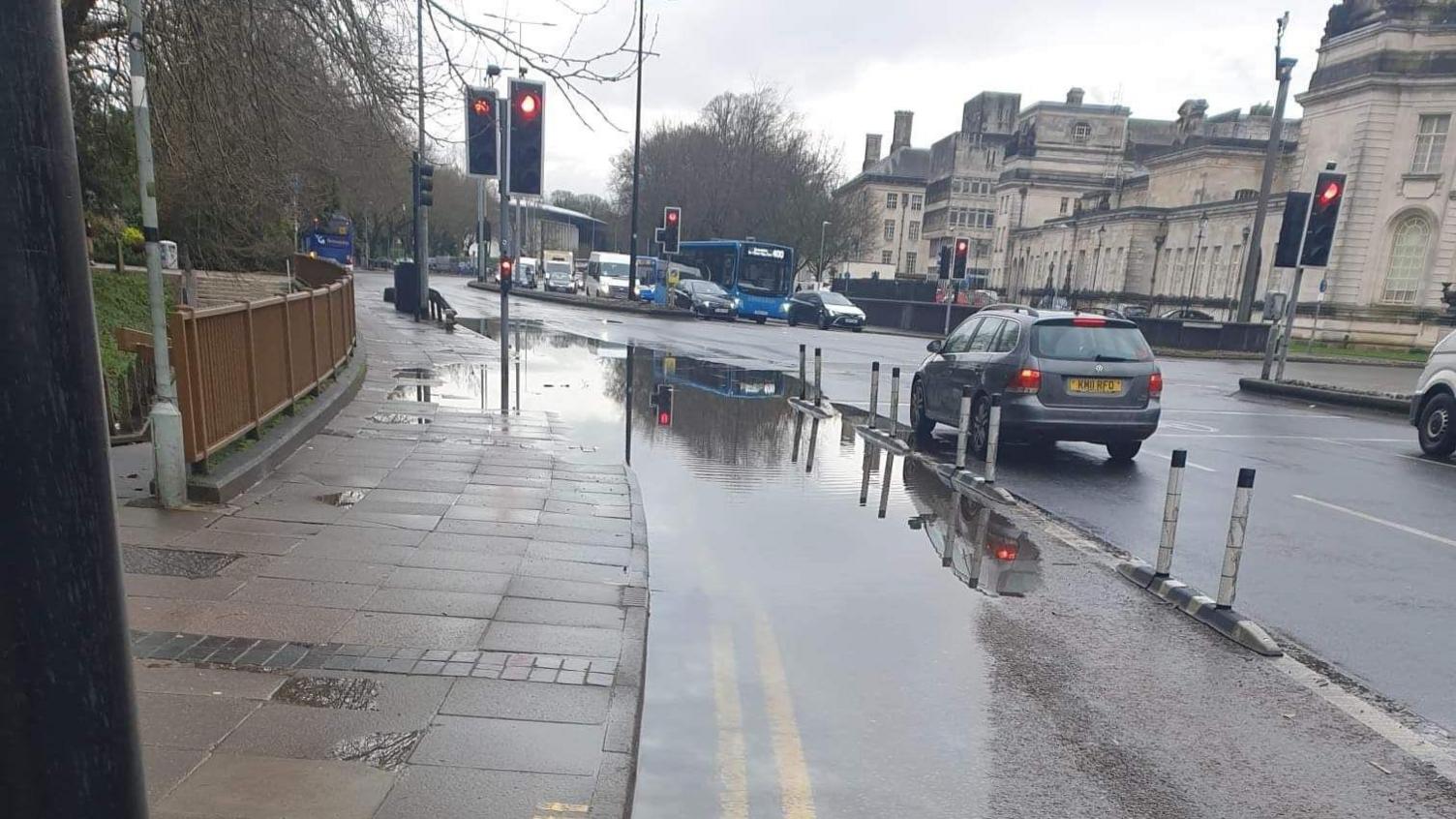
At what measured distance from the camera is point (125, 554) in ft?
16.1

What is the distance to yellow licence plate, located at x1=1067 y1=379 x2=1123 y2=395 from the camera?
9484 mm

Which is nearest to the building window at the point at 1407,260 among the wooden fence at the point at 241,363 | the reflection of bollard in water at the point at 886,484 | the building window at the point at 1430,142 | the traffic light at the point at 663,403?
the building window at the point at 1430,142

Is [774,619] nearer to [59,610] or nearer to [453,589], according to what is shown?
[453,589]

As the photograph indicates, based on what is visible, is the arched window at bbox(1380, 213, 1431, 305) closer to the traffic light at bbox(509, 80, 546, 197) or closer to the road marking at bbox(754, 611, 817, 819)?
the traffic light at bbox(509, 80, 546, 197)

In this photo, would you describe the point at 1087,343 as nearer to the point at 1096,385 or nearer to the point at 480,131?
the point at 1096,385

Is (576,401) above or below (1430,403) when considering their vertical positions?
below

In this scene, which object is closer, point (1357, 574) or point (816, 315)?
point (1357, 574)

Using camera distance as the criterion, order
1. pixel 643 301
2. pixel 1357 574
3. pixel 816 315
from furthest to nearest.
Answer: pixel 643 301 < pixel 816 315 < pixel 1357 574

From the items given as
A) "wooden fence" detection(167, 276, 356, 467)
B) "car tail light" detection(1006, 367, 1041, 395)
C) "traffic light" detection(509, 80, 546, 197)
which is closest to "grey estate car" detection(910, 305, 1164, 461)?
"car tail light" detection(1006, 367, 1041, 395)

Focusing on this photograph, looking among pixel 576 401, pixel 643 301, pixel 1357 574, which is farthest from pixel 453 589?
pixel 643 301

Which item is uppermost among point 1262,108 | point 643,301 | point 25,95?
point 1262,108

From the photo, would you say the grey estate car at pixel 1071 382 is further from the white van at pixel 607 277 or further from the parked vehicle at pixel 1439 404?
the white van at pixel 607 277

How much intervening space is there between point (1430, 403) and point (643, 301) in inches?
1376

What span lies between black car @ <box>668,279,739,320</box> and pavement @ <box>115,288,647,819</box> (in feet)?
101
